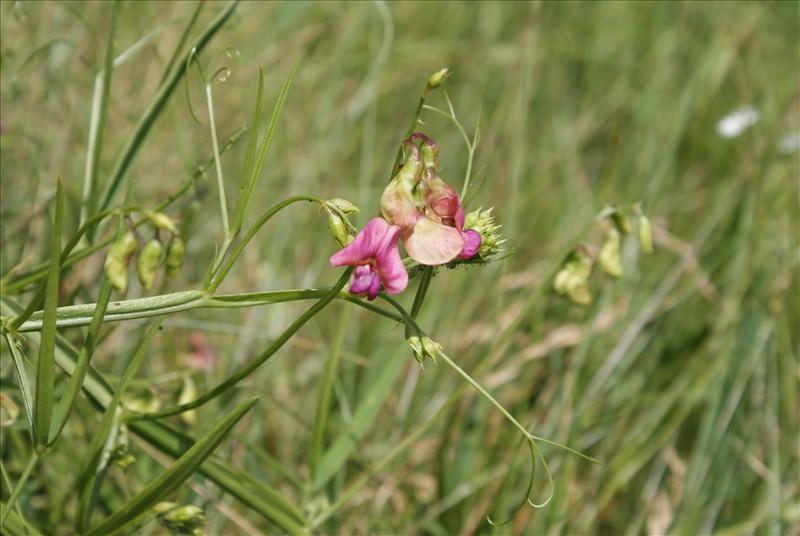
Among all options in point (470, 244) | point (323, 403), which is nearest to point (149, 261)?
point (470, 244)

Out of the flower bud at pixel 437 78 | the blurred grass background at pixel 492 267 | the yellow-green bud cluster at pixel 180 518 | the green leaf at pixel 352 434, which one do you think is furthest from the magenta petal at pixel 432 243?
the green leaf at pixel 352 434

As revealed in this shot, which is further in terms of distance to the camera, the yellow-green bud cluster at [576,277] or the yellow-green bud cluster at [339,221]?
the yellow-green bud cluster at [576,277]

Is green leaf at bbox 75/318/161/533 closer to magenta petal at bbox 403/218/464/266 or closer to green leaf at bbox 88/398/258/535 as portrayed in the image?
green leaf at bbox 88/398/258/535

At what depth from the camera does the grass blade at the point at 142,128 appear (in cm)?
165

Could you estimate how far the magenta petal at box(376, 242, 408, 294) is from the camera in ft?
3.47

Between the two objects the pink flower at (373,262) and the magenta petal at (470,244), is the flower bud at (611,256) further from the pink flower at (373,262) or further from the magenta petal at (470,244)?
the pink flower at (373,262)

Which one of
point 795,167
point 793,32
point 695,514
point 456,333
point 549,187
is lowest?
point 695,514

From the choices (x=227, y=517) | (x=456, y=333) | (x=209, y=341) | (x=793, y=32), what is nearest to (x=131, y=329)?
(x=209, y=341)

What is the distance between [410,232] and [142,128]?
0.75 metres

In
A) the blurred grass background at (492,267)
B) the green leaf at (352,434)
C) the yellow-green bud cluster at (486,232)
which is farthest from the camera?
the blurred grass background at (492,267)

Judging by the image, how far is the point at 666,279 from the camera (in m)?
2.54

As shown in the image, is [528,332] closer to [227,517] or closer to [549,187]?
[549,187]

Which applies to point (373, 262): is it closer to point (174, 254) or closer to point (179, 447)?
point (174, 254)

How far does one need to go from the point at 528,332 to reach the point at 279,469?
98 cm
